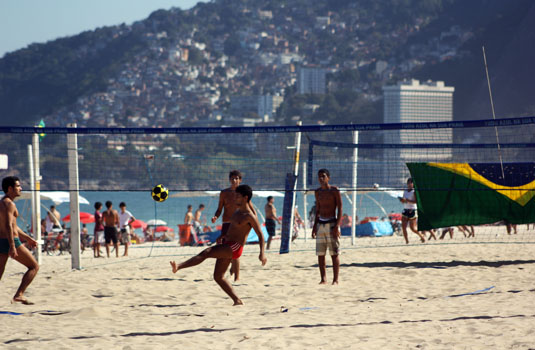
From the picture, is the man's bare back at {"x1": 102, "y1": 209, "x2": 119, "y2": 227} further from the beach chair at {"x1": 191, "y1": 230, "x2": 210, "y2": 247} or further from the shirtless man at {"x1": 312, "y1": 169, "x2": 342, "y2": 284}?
the shirtless man at {"x1": 312, "y1": 169, "x2": 342, "y2": 284}

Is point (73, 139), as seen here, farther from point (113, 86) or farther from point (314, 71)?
point (314, 71)

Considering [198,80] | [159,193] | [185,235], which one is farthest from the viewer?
[198,80]

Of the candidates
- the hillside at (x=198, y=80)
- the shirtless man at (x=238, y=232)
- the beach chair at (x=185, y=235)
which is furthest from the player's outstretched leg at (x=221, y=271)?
the hillside at (x=198, y=80)

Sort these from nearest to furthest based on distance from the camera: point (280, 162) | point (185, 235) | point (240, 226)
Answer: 1. point (240, 226)
2. point (280, 162)
3. point (185, 235)

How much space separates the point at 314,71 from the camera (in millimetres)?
197625

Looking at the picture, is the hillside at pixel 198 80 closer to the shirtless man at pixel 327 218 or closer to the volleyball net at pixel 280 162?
the volleyball net at pixel 280 162

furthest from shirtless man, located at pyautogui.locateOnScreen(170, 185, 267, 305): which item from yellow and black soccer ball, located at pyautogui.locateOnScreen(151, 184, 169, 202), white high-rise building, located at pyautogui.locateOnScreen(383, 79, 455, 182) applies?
white high-rise building, located at pyautogui.locateOnScreen(383, 79, 455, 182)

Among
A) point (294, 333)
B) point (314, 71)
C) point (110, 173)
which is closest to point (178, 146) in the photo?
point (110, 173)

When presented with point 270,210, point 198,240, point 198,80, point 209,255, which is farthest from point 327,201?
point 198,80

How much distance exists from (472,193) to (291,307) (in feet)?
16.1

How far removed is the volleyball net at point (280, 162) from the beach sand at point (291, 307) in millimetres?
1218

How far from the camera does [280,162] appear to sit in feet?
40.8

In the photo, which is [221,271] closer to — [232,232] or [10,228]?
[232,232]

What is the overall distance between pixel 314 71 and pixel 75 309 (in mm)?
193708
